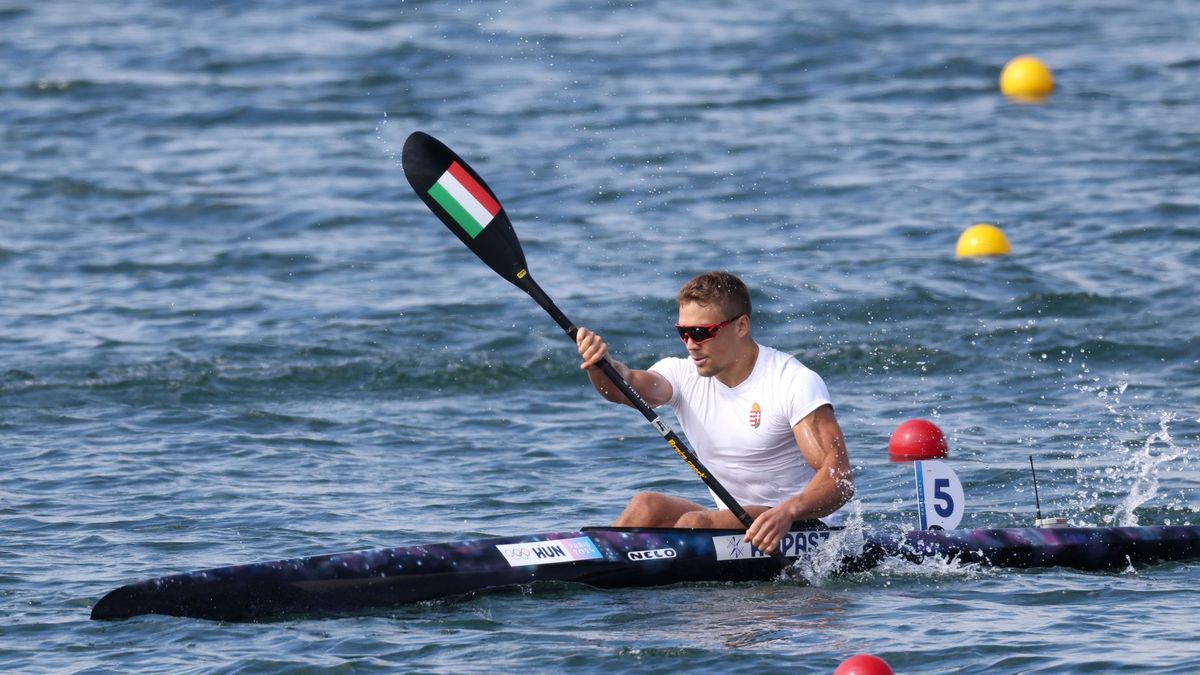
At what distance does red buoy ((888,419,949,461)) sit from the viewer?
7.27 metres

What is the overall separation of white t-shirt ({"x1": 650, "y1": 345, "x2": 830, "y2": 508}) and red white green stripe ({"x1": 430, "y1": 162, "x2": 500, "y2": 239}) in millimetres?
994

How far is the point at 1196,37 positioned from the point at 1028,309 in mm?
12281

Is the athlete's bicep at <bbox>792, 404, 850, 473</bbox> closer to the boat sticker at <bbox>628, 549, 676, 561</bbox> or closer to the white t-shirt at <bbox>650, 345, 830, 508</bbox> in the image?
the white t-shirt at <bbox>650, 345, 830, 508</bbox>

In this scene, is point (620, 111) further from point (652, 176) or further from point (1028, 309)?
point (1028, 309)

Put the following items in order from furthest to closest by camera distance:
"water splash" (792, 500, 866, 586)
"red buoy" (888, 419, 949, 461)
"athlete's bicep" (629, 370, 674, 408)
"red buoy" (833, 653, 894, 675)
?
"red buoy" (888, 419, 949, 461), "water splash" (792, 500, 866, 586), "athlete's bicep" (629, 370, 674, 408), "red buoy" (833, 653, 894, 675)

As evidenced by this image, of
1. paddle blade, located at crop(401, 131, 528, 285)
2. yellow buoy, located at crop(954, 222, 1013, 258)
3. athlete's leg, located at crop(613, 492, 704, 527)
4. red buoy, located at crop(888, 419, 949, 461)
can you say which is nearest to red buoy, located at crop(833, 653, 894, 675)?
athlete's leg, located at crop(613, 492, 704, 527)

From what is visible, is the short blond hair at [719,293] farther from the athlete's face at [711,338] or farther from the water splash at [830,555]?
the water splash at [830,555]

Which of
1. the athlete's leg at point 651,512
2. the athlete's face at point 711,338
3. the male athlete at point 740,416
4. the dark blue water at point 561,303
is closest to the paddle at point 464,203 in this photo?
the athlete's leg at point 651,512

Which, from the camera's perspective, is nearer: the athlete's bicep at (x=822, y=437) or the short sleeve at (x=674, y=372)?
the athlete's bicep at (x=822, y=437)

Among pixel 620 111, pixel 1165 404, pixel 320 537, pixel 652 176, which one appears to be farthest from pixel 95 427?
pixel 620 111

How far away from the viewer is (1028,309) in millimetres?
12203

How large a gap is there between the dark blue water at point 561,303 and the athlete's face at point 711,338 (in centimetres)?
90

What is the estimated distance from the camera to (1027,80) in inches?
793

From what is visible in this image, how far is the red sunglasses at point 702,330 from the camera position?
6.53 m
